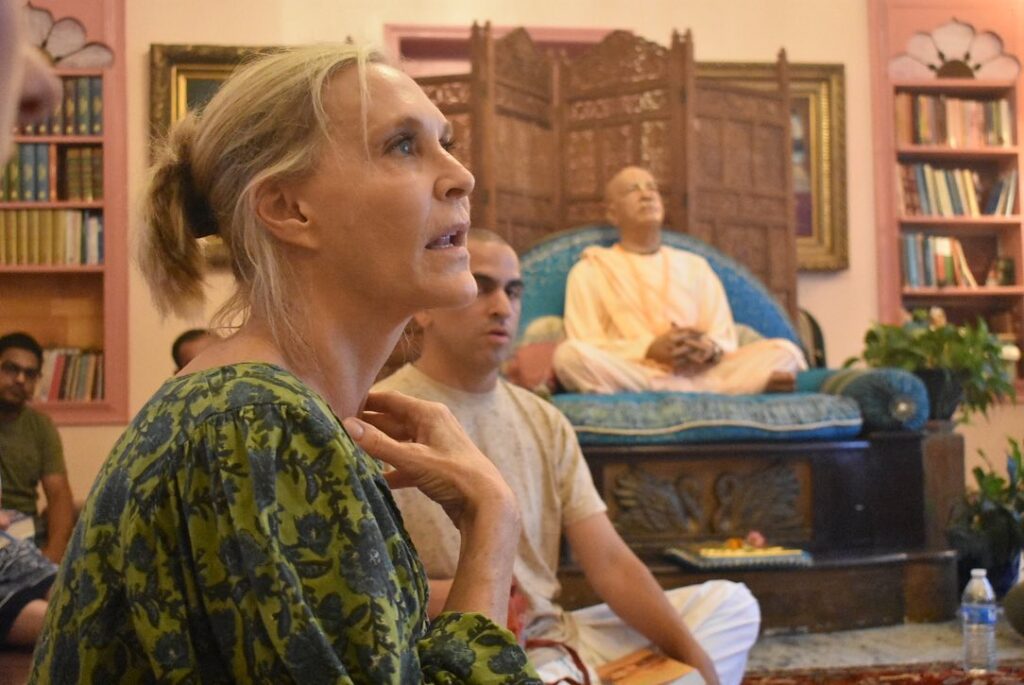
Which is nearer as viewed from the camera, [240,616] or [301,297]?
[240,616]

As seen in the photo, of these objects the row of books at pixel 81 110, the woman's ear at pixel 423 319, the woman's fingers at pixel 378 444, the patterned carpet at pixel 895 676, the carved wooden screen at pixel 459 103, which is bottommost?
the patterned carpet at pixel 895 676

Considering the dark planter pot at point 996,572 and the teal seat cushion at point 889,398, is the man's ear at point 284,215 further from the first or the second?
the dark planter pot at point 996,572

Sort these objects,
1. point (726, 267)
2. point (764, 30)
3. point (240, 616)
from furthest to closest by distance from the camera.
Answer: point (764, 30)
point (726, 267)
point (240, 616)

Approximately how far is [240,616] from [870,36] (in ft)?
20.4

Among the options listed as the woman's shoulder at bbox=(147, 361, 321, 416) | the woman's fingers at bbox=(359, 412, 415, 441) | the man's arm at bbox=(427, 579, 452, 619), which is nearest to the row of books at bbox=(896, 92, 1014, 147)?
the man's arm at bbox=(427, 579, 452, 619)

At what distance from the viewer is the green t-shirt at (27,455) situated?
402 cm

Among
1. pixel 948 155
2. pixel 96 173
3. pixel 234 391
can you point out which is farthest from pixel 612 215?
pixel 234 391

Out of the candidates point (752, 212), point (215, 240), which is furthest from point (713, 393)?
point (215, 240)

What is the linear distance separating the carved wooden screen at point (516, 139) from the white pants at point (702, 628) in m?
2.80

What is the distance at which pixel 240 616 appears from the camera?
827 mm

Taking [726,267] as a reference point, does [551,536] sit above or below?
below

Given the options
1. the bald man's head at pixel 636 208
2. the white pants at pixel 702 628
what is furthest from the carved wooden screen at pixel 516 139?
the white pants at pixel 702 628

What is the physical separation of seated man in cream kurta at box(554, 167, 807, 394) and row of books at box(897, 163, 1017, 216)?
202 centimetres

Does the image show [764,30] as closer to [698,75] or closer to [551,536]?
[698,75]
